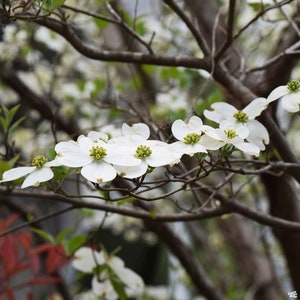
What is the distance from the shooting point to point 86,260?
0.85m

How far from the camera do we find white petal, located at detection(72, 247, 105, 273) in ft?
2.75

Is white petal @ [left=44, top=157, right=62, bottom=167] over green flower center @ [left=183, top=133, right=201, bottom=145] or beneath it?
beneath

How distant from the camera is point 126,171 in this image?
50cm

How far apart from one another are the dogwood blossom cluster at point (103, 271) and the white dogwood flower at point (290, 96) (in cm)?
41

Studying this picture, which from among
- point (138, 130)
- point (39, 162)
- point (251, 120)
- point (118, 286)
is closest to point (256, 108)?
point (251, 120)

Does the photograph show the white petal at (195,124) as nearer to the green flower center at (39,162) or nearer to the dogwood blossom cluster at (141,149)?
the dogwood blossom cluster at (141,149)

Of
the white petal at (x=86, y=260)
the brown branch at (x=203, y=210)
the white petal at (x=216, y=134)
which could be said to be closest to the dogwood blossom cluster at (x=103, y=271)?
the white petal at (x=86, y=260)

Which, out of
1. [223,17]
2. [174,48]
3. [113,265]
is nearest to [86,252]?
[113,265]

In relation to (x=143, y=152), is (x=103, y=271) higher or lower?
lower

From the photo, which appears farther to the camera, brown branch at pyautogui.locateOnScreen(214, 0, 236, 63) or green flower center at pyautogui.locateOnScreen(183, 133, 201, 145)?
brown branch at pyautogui.locateOnScreen(214, 0, 236, 63)

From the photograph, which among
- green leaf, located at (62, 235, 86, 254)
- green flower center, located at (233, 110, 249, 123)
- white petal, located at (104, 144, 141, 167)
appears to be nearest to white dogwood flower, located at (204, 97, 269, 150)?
green flower center, located at (233, 110, 249, 123)

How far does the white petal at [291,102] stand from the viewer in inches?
21.0

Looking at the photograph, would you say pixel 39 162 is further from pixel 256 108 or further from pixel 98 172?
pixel 256 108

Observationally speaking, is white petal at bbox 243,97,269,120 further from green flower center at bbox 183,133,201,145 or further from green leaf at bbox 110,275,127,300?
green leaf at bbox 110,275,127,300
